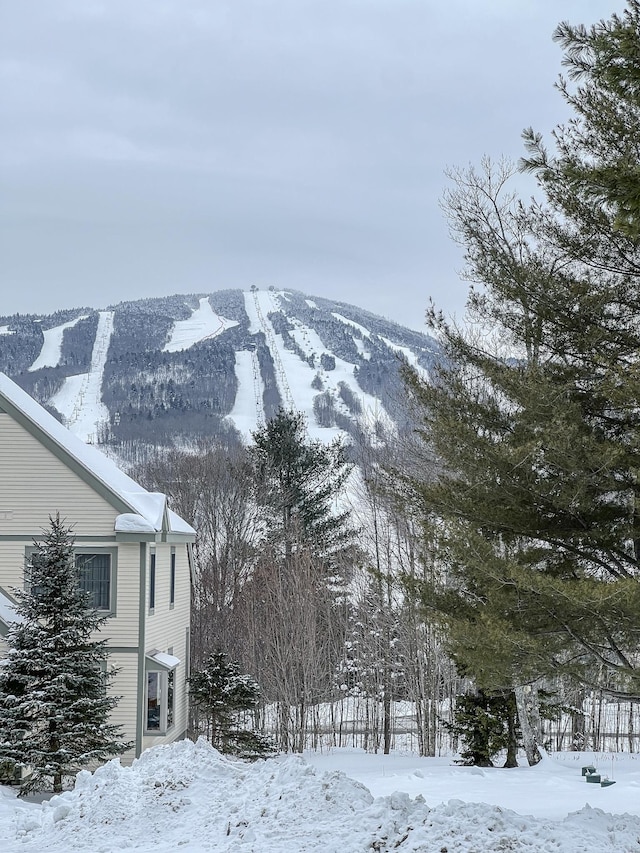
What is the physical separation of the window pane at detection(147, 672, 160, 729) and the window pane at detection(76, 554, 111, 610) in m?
2.34

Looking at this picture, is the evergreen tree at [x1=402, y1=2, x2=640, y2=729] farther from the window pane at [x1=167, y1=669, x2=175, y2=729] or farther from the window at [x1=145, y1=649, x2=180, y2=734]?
the window pane at [x1=167, y1=669, x2=175, y2=729]

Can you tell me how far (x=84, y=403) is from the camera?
138375mm

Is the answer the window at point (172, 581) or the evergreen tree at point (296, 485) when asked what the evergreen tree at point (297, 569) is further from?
the window at point (172, 581)

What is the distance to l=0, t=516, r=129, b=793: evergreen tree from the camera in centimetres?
1312

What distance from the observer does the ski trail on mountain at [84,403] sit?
111 meters

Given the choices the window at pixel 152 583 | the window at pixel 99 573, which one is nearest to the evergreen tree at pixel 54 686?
the window at pixel 99 573

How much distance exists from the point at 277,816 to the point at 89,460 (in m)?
12.1

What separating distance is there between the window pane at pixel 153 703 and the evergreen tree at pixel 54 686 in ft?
17.4

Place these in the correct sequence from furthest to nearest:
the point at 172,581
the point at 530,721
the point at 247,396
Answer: the point at 247,396
the point at 172,581
the point at 530,721

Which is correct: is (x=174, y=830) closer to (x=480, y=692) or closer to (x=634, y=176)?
(x=634, y=176)

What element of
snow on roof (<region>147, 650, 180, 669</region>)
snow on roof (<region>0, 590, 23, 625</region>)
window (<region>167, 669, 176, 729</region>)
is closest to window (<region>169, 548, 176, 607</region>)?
window (<region>167, 669, 176, 729</region>)

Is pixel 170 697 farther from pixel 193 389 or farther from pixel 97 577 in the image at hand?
pixel 193 389

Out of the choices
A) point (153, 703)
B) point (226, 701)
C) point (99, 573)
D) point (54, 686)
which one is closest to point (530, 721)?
point (226, 701)

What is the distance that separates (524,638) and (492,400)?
11.5 ft
